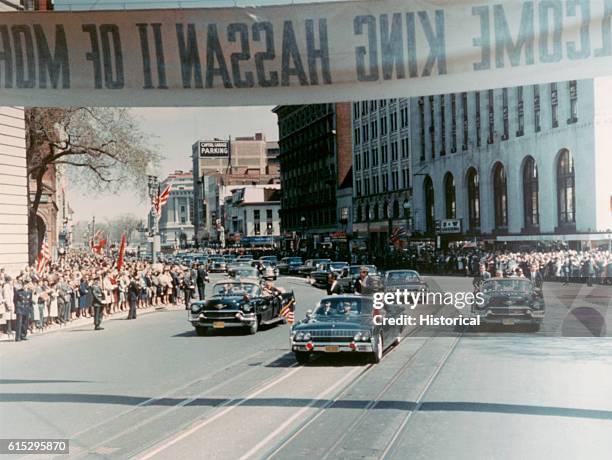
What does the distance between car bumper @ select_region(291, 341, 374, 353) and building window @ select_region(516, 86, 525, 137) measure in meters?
41.9

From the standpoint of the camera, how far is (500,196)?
2393 inches

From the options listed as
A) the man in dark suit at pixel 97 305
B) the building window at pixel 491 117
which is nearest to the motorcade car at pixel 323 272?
the building window at pixel 491 117

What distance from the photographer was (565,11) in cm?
894

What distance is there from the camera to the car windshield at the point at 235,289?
2386cm

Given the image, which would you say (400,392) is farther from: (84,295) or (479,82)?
(84,295)

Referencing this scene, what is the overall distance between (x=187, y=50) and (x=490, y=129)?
5231cm

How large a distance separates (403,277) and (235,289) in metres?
12.5

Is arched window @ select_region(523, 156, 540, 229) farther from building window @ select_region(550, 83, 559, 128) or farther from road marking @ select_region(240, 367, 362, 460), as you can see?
road marking @ select_region(240, 367, 362, 460)

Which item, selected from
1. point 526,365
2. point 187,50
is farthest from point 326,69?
point 526,365

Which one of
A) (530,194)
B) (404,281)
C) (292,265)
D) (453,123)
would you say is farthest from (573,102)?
(292,265)

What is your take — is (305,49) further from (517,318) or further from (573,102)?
(573,102)

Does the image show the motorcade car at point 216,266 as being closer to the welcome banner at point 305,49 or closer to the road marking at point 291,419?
the road marking at point 291,419

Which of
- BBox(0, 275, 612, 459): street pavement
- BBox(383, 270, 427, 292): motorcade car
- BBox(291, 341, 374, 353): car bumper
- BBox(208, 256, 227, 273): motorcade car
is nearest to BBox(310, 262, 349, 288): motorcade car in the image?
BBox(383, 270, 427, 292): motorcade car

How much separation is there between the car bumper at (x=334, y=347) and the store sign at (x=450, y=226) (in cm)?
4736
